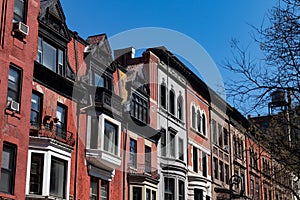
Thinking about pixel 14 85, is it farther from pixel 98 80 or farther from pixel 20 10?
pixel 98 80

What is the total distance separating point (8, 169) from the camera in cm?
2119

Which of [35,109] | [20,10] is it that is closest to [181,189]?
[35,109]

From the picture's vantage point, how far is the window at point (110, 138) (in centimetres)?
2859

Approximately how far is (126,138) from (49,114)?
7.49m

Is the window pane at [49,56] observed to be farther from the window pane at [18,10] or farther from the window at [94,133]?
the window at [94,133]

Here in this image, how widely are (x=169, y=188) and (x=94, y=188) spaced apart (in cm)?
861

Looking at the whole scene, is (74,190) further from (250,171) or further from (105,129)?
(250,171)

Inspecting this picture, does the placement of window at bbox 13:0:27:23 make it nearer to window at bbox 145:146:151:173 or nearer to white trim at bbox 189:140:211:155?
window at bbox 145:146:151:173

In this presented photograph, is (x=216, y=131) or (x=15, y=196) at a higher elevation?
(x=216, y=131)

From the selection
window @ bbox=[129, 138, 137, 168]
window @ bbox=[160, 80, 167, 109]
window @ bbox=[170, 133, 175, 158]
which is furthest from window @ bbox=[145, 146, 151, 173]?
window @ bbox=[160, 80, 167, 109]

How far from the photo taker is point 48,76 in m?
24.7

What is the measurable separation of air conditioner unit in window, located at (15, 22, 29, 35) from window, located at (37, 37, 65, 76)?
1986mm

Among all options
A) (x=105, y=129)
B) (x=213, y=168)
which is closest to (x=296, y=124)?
(x=105, y=129)

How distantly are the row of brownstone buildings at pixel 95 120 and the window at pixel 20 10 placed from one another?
5 cm
